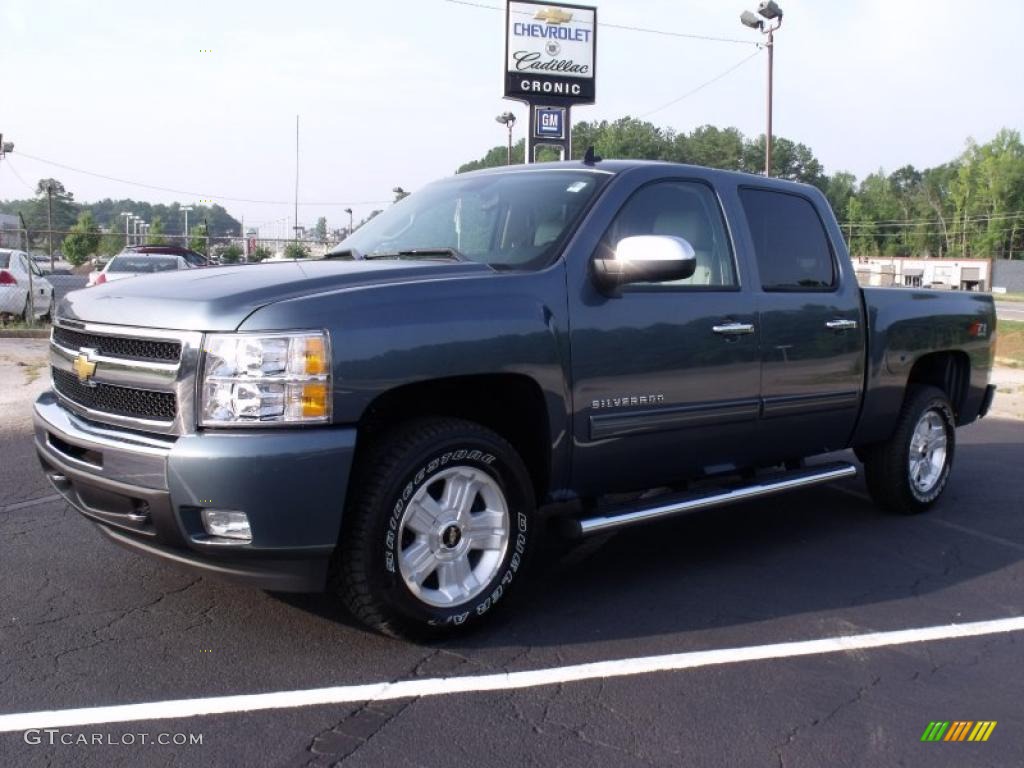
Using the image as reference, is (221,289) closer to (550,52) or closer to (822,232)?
(822,232)

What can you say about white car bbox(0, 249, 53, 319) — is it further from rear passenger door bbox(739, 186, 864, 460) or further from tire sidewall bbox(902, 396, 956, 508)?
tire sidewall bbox(902, 396, 956, 508)

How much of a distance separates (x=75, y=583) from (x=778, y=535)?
368 centimetres

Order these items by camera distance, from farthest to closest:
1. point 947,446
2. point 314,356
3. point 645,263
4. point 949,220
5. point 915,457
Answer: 1. point 949,220
2. point 947,446
3. point 915,457
4. point 645,263
5. point 314,356

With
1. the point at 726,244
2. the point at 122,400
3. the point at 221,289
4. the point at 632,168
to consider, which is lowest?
the point at 122,400

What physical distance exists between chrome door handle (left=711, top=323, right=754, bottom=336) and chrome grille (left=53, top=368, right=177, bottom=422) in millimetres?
2445

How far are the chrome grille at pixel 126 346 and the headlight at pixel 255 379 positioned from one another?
188 mm

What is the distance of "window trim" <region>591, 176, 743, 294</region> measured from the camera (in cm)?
436

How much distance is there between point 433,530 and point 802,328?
Result: 2380 mm

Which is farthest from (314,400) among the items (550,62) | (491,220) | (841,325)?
(550,62)

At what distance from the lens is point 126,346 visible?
3652 millimetres

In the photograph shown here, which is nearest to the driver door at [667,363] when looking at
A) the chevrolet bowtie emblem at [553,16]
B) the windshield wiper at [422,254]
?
the windshield wiper at [422,254]

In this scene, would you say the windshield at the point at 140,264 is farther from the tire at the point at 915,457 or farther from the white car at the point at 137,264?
the tire at the point at 915,457

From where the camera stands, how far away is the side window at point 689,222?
15.0 ft

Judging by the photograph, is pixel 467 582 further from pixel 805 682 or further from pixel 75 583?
pixel 75 583
